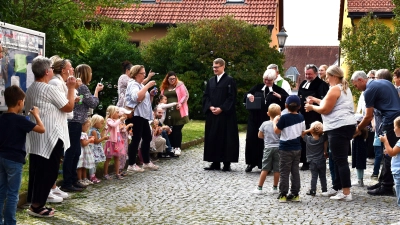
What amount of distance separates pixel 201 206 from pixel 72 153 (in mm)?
2091

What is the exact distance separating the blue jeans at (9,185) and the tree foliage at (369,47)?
18918 millimetres

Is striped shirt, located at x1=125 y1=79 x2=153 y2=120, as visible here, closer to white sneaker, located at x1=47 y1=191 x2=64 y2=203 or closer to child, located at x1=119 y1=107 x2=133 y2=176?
child, located at x1=119 y1=107 x2=133 y2=176

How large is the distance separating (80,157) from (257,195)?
282 cm

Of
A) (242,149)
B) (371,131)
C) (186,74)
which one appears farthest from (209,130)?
(186,74)

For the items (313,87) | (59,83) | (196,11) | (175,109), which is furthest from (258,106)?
(196,11)

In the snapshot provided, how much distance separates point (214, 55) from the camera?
1268 inches

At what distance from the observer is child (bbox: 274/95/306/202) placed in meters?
10.4

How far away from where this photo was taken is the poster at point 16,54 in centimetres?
917

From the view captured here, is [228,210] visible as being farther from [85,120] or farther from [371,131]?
[371,131]

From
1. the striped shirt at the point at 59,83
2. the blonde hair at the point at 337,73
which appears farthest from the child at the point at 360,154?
the striped shirt at the point at 59,83

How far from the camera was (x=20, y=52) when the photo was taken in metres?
9.72

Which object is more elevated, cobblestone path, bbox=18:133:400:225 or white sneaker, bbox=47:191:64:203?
white sneaker, bbox=47:191:64:203

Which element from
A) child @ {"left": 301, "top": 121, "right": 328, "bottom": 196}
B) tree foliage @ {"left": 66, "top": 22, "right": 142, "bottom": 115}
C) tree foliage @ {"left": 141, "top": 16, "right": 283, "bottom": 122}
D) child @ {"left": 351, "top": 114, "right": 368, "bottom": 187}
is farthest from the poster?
tree foliage @ {"left": 141, "top": 16, "right": 283, "bottom": 122}

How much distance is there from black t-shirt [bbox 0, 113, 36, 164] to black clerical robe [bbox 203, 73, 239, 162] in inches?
275
